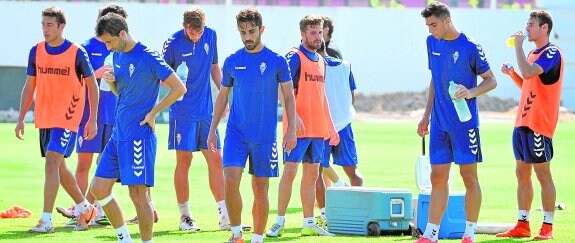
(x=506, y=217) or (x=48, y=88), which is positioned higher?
(x=48, y=88)

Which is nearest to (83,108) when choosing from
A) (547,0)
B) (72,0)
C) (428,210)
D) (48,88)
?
(48,88)

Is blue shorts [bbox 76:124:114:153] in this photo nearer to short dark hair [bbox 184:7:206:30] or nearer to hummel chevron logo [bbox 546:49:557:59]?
short dark hair [bbox 184:7:206:30]

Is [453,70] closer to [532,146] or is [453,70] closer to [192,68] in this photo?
[532,146]

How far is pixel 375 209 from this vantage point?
11.6 m

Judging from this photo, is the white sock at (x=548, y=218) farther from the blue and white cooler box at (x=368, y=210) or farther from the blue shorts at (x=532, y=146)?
the blue and white cooler box at (x=368, y=210)

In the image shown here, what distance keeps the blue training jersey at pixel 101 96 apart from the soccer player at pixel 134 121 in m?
3.11

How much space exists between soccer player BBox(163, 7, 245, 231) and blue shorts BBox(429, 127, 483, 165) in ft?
8.47

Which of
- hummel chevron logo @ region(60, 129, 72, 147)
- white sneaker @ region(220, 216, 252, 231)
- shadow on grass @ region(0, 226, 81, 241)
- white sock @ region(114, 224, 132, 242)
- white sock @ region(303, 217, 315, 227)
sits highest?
hummel chevron logo @ region(60, 129, 72, 147)

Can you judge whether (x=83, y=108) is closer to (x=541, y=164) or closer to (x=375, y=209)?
(x=375, y=209)

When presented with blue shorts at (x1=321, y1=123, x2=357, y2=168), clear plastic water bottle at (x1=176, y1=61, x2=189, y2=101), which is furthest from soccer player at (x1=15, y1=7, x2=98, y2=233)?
blue shorts at (x1=321, y1=123, x2=357, y2=168)

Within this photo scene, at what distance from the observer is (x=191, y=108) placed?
1240cm

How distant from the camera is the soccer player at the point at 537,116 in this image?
38.2 feet

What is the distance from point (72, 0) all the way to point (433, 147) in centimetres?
5978

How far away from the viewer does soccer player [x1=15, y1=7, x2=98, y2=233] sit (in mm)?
11875
